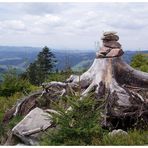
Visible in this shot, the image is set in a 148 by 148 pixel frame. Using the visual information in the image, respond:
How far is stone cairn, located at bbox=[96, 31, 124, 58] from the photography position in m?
13.8

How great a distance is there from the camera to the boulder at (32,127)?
39.3ft

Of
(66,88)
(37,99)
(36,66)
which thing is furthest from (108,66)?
(36,66)

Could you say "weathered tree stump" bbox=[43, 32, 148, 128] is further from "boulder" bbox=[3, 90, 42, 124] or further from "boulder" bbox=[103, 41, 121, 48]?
"boulder" bbox=[3, 90, 42, 124]

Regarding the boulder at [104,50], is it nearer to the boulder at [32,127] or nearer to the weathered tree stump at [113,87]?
the weathered tree stump at [113,87]

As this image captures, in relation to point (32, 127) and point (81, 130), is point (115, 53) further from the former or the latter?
point (81, 130)

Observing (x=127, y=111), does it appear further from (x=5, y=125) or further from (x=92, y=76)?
(x=5, y=125)

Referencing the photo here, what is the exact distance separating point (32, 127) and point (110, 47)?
3570mm

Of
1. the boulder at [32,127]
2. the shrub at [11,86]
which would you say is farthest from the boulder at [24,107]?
the shrub at [11,86]

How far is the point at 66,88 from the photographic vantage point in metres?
13.9

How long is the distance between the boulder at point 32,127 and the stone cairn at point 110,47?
2.59 m

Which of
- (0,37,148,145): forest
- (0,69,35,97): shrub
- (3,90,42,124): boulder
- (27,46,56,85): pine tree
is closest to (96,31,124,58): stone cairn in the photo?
(0,37,148,145): forest

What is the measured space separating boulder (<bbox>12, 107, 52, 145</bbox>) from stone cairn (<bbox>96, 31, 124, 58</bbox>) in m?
2.59

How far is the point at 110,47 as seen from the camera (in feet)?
46.0

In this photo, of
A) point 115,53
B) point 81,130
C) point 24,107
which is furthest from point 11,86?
point 81,130
